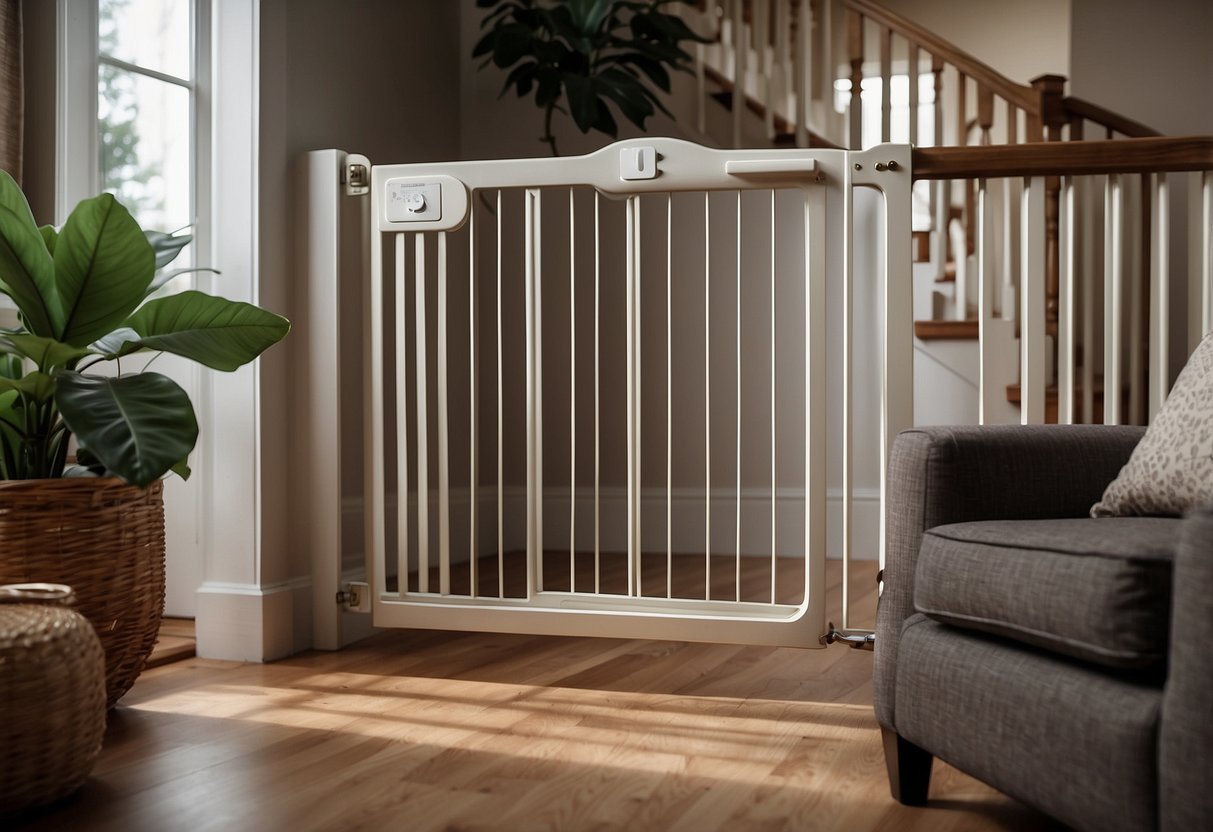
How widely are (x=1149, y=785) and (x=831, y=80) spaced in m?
3.70

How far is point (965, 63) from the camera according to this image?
163 inches

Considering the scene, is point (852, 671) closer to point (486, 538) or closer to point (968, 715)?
point (968, 715)

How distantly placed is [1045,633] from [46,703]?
3.90ft

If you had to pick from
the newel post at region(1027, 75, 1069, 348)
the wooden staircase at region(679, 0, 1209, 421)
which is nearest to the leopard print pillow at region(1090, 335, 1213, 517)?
the wooden staircase at region(679, 0, 1209, 421)

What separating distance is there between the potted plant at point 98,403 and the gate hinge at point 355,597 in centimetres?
46

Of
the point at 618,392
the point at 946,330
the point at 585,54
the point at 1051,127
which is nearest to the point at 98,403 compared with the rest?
the point at 585,54

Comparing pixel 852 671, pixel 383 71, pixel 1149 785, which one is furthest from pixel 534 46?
pixel 1149 785

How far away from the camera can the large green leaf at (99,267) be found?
1717 mm

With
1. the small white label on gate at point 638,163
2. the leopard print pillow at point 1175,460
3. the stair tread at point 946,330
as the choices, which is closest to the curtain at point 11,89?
the small white label on gate at point 638,163

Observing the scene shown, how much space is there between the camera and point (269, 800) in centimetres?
146

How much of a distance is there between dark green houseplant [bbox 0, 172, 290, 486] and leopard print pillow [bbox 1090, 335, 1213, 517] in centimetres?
131

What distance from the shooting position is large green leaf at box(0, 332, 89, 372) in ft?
5.39

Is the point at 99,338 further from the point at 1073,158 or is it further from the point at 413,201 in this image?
the point at 1073,158

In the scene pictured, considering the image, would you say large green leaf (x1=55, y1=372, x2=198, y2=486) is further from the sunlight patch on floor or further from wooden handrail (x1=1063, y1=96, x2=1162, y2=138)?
wooden handrail (x1=1063, y1=96, x2=1162, y2=138)
